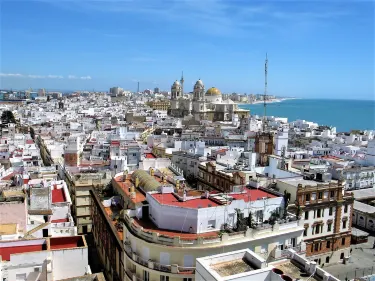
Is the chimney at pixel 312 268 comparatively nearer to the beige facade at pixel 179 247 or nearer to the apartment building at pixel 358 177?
the beige facade at pixel 179 247

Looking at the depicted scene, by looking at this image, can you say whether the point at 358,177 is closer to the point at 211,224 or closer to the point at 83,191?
the point at 83,191

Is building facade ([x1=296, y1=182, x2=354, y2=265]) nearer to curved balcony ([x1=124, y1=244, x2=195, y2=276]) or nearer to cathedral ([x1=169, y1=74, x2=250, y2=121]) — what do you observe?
curved balcony ([x1=124, y1=244, x2=195, y2=276])

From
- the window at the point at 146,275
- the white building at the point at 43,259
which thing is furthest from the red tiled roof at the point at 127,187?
the white building at the point at 43,259

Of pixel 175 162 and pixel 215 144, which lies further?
pixel 215 144

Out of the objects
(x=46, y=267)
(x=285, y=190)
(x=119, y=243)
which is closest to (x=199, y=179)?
(x=285, y=190)

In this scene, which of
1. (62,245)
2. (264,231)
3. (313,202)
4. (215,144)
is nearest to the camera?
(62,245)

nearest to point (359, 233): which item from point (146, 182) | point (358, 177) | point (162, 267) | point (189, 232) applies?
point (358, 177)

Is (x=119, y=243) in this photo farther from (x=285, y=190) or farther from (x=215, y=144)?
(x=215, y=144)

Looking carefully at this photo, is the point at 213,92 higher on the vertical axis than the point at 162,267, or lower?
higher
